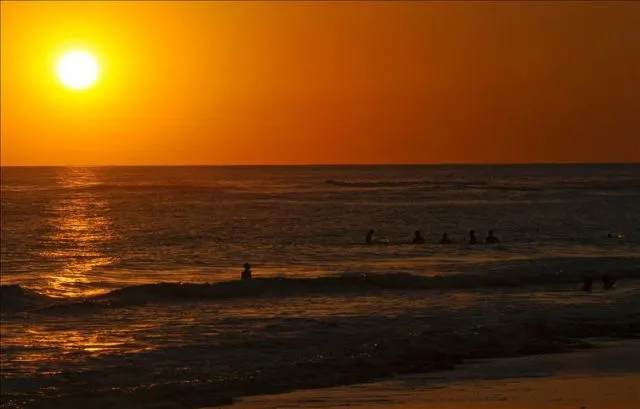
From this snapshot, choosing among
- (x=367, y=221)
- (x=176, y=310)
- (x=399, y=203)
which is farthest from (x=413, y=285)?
(x=399, y=203)

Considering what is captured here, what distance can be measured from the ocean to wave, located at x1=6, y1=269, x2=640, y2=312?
7 cm

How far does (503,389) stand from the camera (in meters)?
14.1

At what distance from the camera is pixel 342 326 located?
805 inches

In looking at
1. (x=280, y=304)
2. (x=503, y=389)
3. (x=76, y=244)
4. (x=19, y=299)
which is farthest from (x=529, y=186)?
(x=503, y=389)

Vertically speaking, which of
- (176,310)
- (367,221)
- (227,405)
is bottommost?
(227,405)

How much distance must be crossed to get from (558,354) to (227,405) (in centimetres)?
622

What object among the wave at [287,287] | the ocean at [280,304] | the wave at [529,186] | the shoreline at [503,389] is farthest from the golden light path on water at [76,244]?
the wave at [529,186]

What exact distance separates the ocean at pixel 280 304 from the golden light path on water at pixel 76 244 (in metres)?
0.19

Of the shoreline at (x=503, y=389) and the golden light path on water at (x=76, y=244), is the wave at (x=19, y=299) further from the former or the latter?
the shoreline at (x=503, y=389)

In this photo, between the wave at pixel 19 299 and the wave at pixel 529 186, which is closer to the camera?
the wave at pixel 19 299

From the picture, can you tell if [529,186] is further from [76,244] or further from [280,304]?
[280,304]

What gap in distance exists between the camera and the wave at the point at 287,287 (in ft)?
84.3

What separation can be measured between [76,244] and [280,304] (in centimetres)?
2482

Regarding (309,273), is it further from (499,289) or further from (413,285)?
(499,289)
